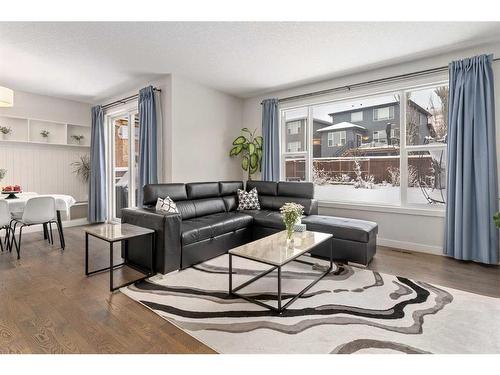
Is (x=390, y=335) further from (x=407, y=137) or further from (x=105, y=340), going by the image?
(x=407, y=137)

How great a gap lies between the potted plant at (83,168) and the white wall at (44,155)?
3.2 inches

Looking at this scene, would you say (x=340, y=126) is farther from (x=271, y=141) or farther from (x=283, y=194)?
(x=283, y=194)

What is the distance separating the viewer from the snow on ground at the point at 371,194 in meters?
3.92

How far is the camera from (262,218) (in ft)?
12.9

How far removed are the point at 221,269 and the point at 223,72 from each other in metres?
2.94

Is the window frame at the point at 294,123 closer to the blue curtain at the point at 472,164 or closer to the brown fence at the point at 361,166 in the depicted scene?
the brown fence at the point at 361,166

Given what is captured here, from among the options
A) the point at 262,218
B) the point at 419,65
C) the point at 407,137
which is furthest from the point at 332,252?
the point at 419,65

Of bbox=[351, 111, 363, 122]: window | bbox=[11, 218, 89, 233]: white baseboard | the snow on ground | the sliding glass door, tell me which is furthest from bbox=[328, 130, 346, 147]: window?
bbox=[11, 218, 89, 233]: white baseboard

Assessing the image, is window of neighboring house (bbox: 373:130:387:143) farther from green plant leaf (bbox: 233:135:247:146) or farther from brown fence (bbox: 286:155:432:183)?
green plant leaf (bbox: 233:135:247:146)

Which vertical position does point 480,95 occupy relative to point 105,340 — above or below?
above

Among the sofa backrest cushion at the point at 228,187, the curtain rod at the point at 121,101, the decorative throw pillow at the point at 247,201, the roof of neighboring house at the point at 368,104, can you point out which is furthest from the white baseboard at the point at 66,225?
the roof of neighboring house at the point at 368,104

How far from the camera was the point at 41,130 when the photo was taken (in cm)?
543

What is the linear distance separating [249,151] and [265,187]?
89cm

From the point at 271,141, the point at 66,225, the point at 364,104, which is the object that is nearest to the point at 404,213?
the point at 364,104
